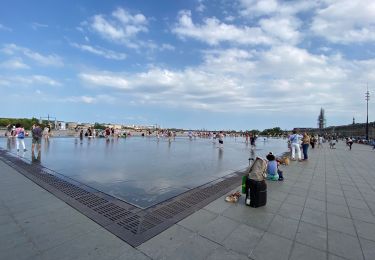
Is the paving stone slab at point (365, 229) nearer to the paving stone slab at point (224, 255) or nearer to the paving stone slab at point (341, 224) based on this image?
the paving stone slab at point (341, 224)

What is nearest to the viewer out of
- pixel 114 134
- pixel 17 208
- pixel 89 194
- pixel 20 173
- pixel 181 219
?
pixel 181 219

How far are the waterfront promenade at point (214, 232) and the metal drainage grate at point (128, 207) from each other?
6.4 inches

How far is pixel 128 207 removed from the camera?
15.9ft

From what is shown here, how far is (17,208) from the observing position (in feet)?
15.1

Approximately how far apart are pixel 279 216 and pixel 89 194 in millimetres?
4181

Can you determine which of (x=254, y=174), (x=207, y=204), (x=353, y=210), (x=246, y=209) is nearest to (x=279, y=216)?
(x=246, y=209)

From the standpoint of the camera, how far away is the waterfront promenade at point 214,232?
127 inches

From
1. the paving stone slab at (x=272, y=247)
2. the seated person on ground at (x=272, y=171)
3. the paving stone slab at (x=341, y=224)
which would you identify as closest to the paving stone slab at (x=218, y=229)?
the paving stone slab at (x=272, y=247)

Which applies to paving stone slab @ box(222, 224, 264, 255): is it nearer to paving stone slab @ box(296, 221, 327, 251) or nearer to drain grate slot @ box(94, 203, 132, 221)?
paving stone slab @ box(296, 221, 327, 251)

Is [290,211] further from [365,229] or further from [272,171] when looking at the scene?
[272,171]

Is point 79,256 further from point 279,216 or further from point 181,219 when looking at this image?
point 279,216

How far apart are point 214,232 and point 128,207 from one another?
1.91 metres

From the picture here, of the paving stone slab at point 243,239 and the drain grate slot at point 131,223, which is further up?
the drain grate slot at point 131,223

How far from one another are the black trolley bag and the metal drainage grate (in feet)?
2.94
